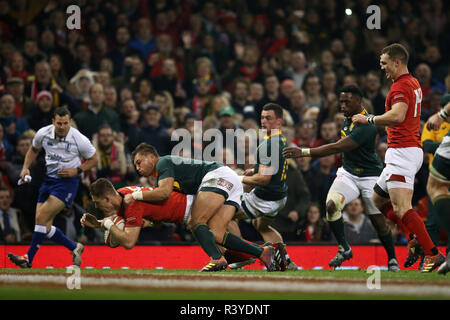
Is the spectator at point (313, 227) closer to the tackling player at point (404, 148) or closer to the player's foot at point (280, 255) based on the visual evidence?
the player's foot at point (280, 255)

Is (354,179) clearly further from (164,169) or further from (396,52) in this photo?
(164,169)

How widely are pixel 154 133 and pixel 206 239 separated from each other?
16.2 ft

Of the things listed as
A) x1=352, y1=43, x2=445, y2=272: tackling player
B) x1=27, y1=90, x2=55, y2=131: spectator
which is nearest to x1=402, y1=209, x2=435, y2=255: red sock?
x1=352, y1=43, x2=445, y2=272: tackling player

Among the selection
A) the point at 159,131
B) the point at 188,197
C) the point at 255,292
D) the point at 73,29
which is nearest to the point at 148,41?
the point at 73,29

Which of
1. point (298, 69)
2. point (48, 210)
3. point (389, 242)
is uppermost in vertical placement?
point (298, 69)

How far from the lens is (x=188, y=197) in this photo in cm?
824

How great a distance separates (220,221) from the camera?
8258mm

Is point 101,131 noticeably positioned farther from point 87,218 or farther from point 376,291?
point 376,291

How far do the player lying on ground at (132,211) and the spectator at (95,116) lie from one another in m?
4.56

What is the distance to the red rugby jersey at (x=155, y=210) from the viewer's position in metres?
7.77

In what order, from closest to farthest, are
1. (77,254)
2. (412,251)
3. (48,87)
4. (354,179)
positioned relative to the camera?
(412,251), (354,179), (77,254), (48,87)

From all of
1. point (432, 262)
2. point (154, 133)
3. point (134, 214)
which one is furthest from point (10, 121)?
point (432, 262)

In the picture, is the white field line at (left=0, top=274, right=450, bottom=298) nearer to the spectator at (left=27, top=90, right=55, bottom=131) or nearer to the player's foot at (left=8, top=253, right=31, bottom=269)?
the player's foot at (left=8, top=253, right=31, bottom=269)

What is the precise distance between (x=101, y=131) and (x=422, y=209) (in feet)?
17.9
